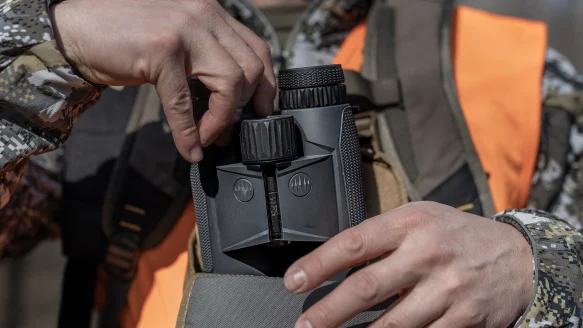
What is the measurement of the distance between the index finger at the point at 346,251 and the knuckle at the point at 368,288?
0.02 m

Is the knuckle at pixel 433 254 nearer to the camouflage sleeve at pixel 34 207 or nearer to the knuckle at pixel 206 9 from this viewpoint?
the knuckle at pixel 206 9

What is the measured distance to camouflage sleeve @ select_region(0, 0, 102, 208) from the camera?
0.73m

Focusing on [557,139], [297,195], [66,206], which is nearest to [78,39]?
[297,195]

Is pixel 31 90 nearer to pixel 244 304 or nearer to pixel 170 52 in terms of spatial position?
pixel 170 52

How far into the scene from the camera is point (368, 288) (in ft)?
2.06

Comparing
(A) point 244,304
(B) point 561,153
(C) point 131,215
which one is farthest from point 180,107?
(B) point 561,153

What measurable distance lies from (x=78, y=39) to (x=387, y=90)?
1.74ft

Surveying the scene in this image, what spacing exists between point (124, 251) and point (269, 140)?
17.0 inches

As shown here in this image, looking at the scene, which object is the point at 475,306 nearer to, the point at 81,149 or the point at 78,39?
the point at 78,39

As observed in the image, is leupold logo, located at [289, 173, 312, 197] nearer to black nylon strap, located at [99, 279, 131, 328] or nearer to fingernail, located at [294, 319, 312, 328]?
fingernail, located at [294, 319, 312, 328]

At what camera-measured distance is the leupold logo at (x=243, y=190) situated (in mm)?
751

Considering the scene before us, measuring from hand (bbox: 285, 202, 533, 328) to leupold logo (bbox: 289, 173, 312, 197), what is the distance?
0.36 feet

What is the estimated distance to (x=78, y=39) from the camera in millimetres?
724

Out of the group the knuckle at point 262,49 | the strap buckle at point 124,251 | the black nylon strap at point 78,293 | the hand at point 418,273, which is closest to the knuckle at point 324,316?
the hand at point 418,273
